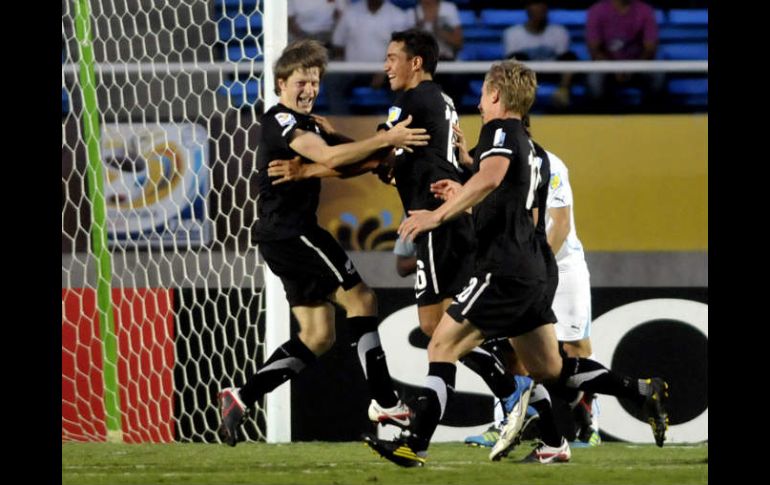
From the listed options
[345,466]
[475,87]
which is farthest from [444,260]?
[475,87]

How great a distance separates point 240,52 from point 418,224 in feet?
8.93

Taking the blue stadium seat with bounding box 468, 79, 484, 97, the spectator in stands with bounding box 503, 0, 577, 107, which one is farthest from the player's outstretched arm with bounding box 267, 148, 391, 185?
the spectator in stands with bounding box 503, 0, 577, 107

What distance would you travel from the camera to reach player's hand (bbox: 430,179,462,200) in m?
6.16

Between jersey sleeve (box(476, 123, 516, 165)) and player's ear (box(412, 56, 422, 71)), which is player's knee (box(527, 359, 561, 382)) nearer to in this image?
jersey sleeve (box(476, 123, 516, 165))

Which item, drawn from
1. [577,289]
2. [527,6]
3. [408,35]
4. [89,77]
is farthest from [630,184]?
[89,77]

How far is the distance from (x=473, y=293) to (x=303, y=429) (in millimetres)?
2313

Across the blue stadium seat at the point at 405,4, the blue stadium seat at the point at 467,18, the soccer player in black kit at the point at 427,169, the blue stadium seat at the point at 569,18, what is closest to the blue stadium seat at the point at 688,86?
the blue stadium seat at the point at 569,18

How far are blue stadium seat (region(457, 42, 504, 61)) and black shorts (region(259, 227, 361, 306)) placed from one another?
2.52 metres

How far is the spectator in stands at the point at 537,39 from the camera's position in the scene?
8734 mm

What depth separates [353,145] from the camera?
6.37 meters

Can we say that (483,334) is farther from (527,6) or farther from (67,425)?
(527,6)

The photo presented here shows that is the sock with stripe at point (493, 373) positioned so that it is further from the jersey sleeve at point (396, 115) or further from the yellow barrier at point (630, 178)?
the yellow barrier at point (630, 178)

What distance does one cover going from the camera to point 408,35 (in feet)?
21.2

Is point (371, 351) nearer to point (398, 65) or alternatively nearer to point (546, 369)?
point (546, 369)
